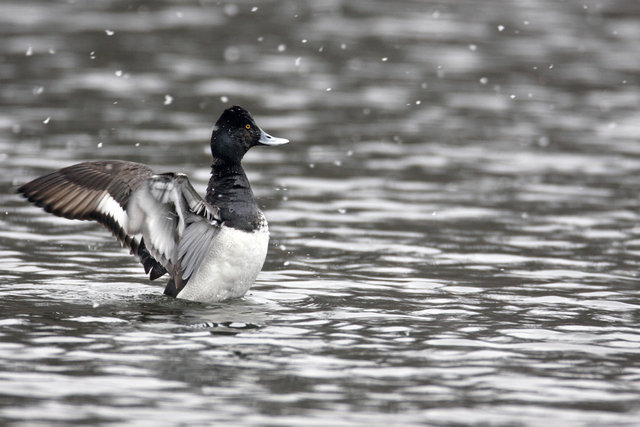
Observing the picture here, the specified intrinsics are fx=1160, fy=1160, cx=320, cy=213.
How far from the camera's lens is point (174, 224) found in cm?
847

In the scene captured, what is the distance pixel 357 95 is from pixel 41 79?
17.0 ft

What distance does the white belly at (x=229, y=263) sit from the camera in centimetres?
855

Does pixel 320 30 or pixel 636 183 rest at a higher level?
pixel 320 30

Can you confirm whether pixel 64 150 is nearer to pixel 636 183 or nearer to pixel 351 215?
pixel 351 215

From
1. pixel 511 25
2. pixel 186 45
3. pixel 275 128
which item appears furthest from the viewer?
pixel 511 25

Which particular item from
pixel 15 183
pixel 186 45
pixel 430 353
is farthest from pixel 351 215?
pixel 186 45

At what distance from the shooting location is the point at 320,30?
2364cm

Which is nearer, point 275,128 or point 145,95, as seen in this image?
point 275,128

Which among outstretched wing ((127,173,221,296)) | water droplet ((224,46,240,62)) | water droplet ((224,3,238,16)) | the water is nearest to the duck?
outstretched wing ((127,173,221,296))

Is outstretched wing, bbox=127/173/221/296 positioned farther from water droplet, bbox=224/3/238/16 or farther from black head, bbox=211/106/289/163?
water droplet, bbox=224/3/238/16

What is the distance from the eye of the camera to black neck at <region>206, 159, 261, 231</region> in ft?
28.3

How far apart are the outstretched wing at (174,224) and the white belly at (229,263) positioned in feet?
0.23

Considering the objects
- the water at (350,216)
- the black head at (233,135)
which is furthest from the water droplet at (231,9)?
the black head at (233,135)

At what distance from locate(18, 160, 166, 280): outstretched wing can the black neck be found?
2.36ft
